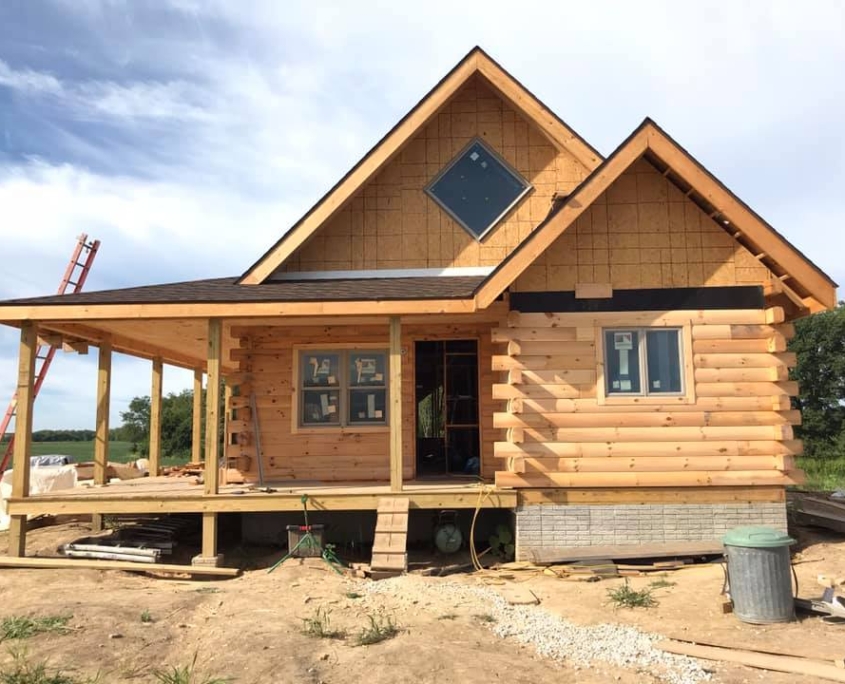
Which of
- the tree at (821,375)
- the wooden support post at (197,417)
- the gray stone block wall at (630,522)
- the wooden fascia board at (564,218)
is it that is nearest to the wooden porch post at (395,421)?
the wooden fascia board at (564,218)

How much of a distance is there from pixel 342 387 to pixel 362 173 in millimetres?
3716

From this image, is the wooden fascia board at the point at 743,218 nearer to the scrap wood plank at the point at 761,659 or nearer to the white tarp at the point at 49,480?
the scrap wood plank at the point at 761,659

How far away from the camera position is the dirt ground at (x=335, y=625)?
5355 mm

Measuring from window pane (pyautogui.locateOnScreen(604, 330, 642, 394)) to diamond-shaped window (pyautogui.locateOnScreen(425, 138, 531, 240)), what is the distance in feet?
11.0

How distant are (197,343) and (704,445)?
31.3ft

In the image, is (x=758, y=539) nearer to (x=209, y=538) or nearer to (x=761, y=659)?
(x=761, y=659)

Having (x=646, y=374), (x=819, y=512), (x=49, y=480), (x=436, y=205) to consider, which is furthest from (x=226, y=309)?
(x=819, y=512)

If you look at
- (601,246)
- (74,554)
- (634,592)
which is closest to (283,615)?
(634,592)

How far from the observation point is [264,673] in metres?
5.25

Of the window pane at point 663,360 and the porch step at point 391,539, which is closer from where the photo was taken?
the porch step at point 391,539

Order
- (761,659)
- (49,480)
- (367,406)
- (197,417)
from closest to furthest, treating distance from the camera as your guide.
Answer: (761,659), (367,406), (49,480), (197,417)

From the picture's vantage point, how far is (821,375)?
140 feet

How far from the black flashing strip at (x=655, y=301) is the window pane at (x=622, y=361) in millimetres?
392

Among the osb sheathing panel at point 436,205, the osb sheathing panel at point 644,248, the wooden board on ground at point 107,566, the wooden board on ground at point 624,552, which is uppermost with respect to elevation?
the osb sheathing panel at point 436,205
